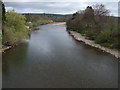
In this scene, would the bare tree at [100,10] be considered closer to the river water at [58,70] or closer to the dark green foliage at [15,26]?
the river water at [58,70]

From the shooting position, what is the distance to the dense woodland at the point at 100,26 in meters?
17.3

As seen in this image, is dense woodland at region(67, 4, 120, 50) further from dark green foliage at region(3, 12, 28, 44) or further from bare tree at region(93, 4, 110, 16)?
dark green foliage at region(3, 12, 28, 44)

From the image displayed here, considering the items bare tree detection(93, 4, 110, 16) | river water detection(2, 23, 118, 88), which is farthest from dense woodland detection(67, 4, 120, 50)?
river water detection(2, 23, 118, 88)

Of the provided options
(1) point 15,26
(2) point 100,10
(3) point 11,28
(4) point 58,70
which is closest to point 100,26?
(2) point 100,10

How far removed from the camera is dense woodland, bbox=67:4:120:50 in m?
17.3

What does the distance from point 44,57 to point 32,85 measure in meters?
5.33

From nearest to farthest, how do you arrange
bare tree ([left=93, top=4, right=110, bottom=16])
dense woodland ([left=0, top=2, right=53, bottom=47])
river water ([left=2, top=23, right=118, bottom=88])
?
river water ([left=2, top=23, right=118, bottom=88]) → dense woodland ([left=0, top=2, right=53, bottom=47]) → bare tree ([left=93, top=4, right=110, bottom=16])

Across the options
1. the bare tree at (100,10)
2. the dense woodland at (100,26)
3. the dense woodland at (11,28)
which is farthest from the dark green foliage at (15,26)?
the bare tree at (100,10)

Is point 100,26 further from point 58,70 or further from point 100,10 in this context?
point 58,70

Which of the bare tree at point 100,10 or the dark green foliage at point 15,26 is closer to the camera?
the dark green foliage at point 15,26

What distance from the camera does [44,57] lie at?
1391cm

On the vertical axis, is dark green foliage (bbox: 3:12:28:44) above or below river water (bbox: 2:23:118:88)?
above

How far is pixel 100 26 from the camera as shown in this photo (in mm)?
23062

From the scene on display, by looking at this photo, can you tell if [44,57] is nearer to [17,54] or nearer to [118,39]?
[17,54]
